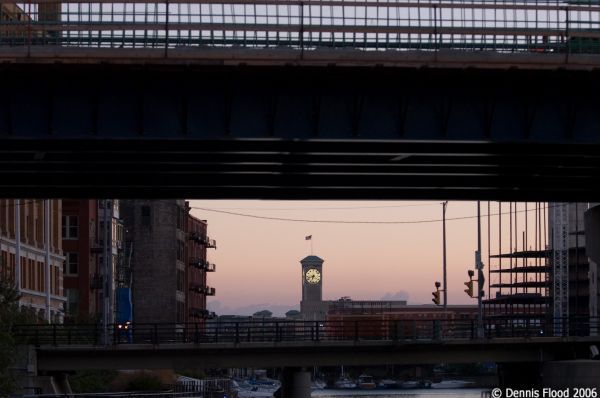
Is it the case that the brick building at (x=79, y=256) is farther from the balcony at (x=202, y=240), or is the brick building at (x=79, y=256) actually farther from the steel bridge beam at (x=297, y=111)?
the steel bridge beam at (x=297, y=111)

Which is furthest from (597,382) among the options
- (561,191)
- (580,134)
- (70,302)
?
(70,302)

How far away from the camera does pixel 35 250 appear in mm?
91500

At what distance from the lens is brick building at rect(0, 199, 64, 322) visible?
8275cm

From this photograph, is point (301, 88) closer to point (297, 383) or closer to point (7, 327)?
point (7, 327)

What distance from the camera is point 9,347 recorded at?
52.5 meters

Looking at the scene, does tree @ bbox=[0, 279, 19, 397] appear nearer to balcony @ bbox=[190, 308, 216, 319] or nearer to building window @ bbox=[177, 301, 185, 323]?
building window @ bbox=[177, 301, 185, 323]

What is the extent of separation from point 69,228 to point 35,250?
28237 millimetres

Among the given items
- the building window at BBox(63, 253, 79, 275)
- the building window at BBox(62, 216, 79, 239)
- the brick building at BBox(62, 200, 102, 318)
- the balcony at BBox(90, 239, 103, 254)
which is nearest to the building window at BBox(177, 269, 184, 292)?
the balcony at BBox(90, 239, 103, 254)

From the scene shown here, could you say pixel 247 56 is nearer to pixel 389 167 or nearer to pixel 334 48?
pixel 334 48

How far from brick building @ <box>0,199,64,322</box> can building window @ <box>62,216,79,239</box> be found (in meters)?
17.4

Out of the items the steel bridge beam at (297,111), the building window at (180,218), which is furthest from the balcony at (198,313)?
the steel bridge beam at (297,111)

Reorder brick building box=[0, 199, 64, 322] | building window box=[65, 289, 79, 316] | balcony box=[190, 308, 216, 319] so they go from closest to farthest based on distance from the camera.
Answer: brick building box=[0, 199, 64, 322], building window box=[65, 289, 79, 316], balcony box=[190, 308, 216, 319]

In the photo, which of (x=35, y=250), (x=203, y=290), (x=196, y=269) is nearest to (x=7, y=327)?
(x=35, y=250)

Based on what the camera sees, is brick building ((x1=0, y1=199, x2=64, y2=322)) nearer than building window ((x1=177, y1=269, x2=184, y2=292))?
Yes
